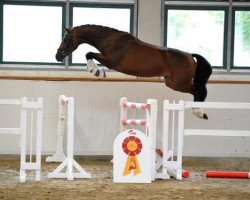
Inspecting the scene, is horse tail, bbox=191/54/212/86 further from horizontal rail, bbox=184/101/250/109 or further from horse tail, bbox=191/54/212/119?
horizontal rail, bbox=184/101/250/109

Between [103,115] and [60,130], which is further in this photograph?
[103,115]

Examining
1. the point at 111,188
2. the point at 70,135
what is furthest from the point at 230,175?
the point at 70,135

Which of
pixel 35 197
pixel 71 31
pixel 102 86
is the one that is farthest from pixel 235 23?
pixel 35 197

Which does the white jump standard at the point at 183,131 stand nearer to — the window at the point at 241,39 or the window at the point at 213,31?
the window at the point at 213,31

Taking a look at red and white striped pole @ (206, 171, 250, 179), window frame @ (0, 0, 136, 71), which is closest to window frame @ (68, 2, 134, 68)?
window frame @ (0, 0, 136, 71)

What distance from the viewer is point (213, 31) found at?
8.45 metres

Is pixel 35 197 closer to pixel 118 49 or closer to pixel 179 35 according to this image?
pixel 118 49

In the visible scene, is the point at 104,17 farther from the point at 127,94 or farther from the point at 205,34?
the point at 205,34

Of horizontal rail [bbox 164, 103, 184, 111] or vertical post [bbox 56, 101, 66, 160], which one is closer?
horizontal rail [bbox 164, 103, 184, 111]

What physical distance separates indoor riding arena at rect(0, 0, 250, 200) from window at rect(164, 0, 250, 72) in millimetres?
13

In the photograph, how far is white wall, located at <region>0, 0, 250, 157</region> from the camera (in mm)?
7582

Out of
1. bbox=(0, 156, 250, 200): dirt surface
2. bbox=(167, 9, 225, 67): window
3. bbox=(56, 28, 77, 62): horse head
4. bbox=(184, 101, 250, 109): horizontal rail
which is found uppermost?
bbox=(167, 9, 225, 67): window

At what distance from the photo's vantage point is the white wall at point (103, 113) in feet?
24.9

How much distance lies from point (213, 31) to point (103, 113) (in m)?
1.99
